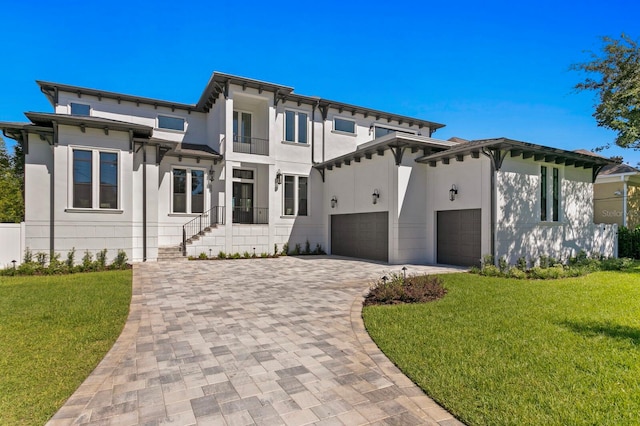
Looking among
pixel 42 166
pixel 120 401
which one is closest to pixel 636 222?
pixel 120 401

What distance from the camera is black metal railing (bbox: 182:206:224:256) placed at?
15648mm

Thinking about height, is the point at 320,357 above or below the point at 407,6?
below

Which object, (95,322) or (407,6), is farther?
(407,6)

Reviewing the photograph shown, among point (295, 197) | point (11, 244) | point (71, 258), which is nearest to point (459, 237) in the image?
point (295, 197)

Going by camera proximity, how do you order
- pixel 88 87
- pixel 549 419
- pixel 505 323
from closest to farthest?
pixel 549 419
pixel 505 323
pixel 88 87

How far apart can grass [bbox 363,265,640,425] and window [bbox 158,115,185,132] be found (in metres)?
15.5

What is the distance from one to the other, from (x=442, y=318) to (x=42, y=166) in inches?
552

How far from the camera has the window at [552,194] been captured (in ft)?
41.8

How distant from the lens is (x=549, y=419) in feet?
8.62

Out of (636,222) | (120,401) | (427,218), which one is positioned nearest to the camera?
(120,401)

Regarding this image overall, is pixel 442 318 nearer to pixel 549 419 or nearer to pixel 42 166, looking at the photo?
pixel 549 419

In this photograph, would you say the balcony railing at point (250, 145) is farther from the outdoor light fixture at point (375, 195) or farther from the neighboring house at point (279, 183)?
the outdoor light fixture at point (375, 195)

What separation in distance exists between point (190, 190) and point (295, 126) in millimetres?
6269

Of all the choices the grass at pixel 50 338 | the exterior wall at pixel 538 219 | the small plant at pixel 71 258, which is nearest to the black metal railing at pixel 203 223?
the small plant at pixel 71 258
